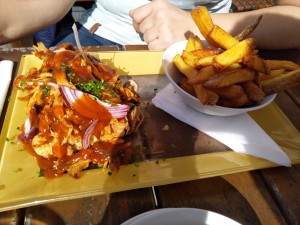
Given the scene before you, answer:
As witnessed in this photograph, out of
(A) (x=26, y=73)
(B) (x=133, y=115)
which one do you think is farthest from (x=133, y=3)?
(B) (x=133, y=115)

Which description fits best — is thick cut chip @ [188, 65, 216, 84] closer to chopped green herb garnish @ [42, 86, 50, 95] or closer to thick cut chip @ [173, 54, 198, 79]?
thick cut chip @ [173, 54, 198, 79]

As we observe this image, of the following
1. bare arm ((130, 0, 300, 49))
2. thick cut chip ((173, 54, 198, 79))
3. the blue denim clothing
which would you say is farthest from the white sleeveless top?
thick cut chip ((173, 54, 198, 79))

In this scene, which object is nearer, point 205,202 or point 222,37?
point 205,202

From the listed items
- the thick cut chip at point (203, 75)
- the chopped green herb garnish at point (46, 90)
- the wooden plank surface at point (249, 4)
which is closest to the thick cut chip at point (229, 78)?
the thick cut chip at point (203, 75)

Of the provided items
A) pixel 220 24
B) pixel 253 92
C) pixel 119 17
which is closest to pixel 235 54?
pixel 253 92

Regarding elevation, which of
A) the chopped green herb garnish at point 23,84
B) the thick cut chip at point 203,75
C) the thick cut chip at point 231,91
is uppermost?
the thick cut chip at point 203,75

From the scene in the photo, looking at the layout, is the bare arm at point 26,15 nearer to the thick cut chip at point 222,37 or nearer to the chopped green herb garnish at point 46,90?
the chopped green herb garnish at point 46,90

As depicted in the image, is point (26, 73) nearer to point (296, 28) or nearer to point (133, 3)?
point (133, 3)

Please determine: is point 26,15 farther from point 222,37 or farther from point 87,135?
point 222,37
